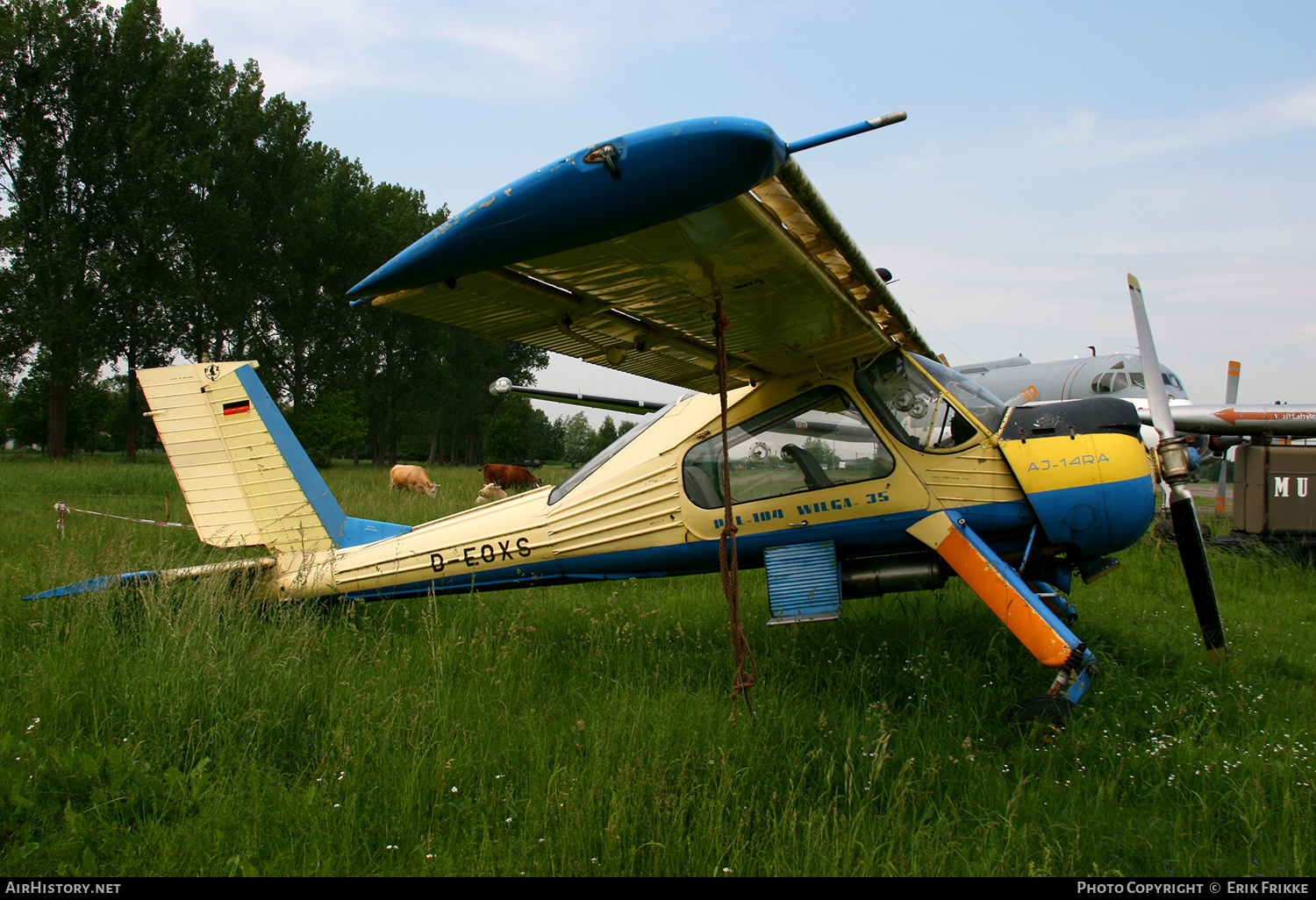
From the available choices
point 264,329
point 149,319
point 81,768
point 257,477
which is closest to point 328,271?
point 264,329

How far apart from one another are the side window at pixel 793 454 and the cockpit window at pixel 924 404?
0.57ft

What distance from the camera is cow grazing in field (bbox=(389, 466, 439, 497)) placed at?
17891 mm

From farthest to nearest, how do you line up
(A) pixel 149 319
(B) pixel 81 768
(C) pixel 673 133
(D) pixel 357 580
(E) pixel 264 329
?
(E) pixel 264 329 < (A) pixel 149 319 < (D) pixel 357 580 < (B) pixel 81 768 < (C) pixel 673 133

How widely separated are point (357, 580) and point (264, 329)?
40050 mm

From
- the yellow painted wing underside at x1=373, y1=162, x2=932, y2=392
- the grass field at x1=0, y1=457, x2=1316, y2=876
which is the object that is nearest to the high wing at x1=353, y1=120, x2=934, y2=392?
the yellow painted wing underside at x1=373, y1=162, x2=932, y2=392

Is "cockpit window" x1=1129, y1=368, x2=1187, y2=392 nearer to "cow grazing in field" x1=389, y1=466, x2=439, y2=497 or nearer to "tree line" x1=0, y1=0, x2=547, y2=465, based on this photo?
"cow grazing in field" x1=389, y1=466, x2=439, y2=497

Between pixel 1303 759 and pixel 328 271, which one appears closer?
pixel 1303 759

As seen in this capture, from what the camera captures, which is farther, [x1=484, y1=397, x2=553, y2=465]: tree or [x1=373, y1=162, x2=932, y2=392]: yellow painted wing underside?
[x1=484, y1=397, x2=553, y2=465]: tree

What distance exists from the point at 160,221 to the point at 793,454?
35759 mm

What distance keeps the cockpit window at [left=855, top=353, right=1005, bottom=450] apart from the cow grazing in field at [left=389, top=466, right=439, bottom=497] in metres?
15.2

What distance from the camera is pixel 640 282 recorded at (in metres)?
3.18

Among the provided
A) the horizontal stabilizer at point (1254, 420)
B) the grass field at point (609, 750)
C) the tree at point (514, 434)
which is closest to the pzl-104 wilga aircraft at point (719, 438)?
the grass field at point (609, 750)

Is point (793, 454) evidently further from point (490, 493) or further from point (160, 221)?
point (160, 221)

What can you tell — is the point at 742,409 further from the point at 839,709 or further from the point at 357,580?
the point at 357,580
